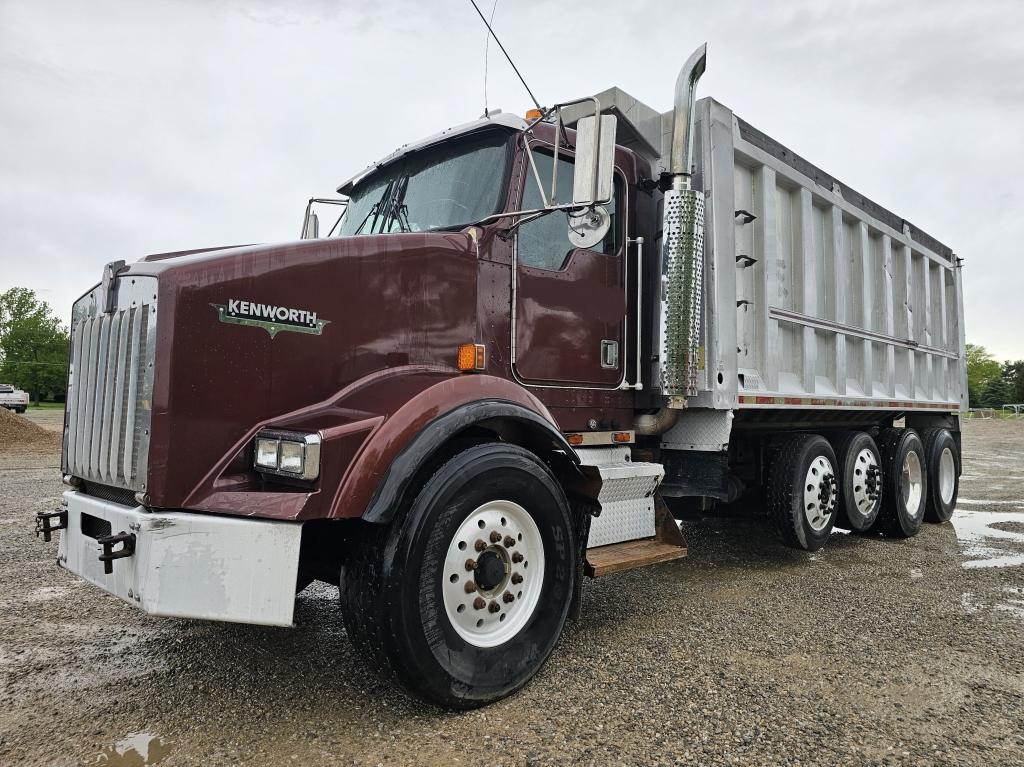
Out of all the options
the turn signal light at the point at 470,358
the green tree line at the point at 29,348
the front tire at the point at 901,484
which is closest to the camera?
the turn signal light at the point at 470,358

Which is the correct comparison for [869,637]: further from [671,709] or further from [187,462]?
[187,462]

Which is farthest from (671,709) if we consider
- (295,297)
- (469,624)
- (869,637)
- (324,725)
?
(295,297)

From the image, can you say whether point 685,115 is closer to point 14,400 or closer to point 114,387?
point 114,387

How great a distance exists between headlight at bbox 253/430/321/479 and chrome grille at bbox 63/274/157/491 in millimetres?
417

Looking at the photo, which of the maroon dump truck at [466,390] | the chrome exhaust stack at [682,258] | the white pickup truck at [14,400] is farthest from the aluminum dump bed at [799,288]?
the white pickup truck at [14,400]

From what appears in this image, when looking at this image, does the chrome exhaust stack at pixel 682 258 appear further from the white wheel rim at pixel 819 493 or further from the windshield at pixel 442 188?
the white wheel rim at pixel 819 493

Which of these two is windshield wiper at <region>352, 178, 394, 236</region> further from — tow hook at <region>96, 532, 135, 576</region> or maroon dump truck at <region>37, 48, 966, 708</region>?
tow hook at <region>96, 532, 135, 576</region>

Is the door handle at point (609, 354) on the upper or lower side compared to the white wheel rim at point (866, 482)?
upper

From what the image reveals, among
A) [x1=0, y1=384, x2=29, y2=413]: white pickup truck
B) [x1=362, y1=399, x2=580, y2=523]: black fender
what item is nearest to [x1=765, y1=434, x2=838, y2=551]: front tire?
[x1=362, y1=399, x2=580, y2=523]: black fender

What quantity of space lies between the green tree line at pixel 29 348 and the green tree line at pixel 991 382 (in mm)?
89381

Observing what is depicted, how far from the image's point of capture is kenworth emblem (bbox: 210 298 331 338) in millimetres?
2791

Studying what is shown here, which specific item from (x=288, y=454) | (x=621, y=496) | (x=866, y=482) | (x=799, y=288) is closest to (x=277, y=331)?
(x=288, y=454)

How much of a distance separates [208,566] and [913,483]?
297 inches

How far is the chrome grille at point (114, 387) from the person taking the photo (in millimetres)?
2717
